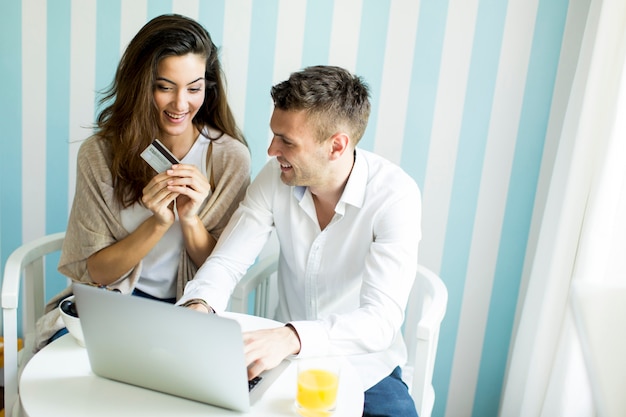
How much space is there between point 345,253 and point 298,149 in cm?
30

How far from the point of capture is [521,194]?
2088 millimetres

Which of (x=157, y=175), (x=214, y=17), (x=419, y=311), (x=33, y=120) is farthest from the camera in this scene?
(x=33, y=120)

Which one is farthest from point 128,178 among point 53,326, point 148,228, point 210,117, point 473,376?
point 473,376

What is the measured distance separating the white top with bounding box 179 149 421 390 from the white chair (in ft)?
0.19

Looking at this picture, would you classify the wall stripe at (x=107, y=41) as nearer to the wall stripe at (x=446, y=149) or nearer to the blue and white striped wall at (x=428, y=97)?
the blue and white striped wall at (x=428, y=97)

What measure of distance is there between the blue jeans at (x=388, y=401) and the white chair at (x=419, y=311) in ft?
0.19

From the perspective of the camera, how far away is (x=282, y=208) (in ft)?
5.81

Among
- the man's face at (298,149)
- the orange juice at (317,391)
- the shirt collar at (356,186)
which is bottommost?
the orange juice at (317,391)

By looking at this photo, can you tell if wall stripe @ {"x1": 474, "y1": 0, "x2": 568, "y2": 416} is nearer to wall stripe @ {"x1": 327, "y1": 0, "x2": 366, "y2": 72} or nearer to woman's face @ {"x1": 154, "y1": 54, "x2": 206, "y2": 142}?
wall stripe @ {"x1": 327, "y1": 0, "x2": 366, "y2": 72}

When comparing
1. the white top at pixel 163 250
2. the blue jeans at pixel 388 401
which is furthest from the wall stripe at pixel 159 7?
the blue jeans at pixel 388 401

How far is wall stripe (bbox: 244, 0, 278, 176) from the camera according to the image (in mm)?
2100

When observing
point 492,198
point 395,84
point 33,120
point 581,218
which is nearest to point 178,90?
point 395,84

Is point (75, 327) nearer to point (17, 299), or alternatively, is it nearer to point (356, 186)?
point (17, 299)

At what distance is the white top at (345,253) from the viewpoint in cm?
156
